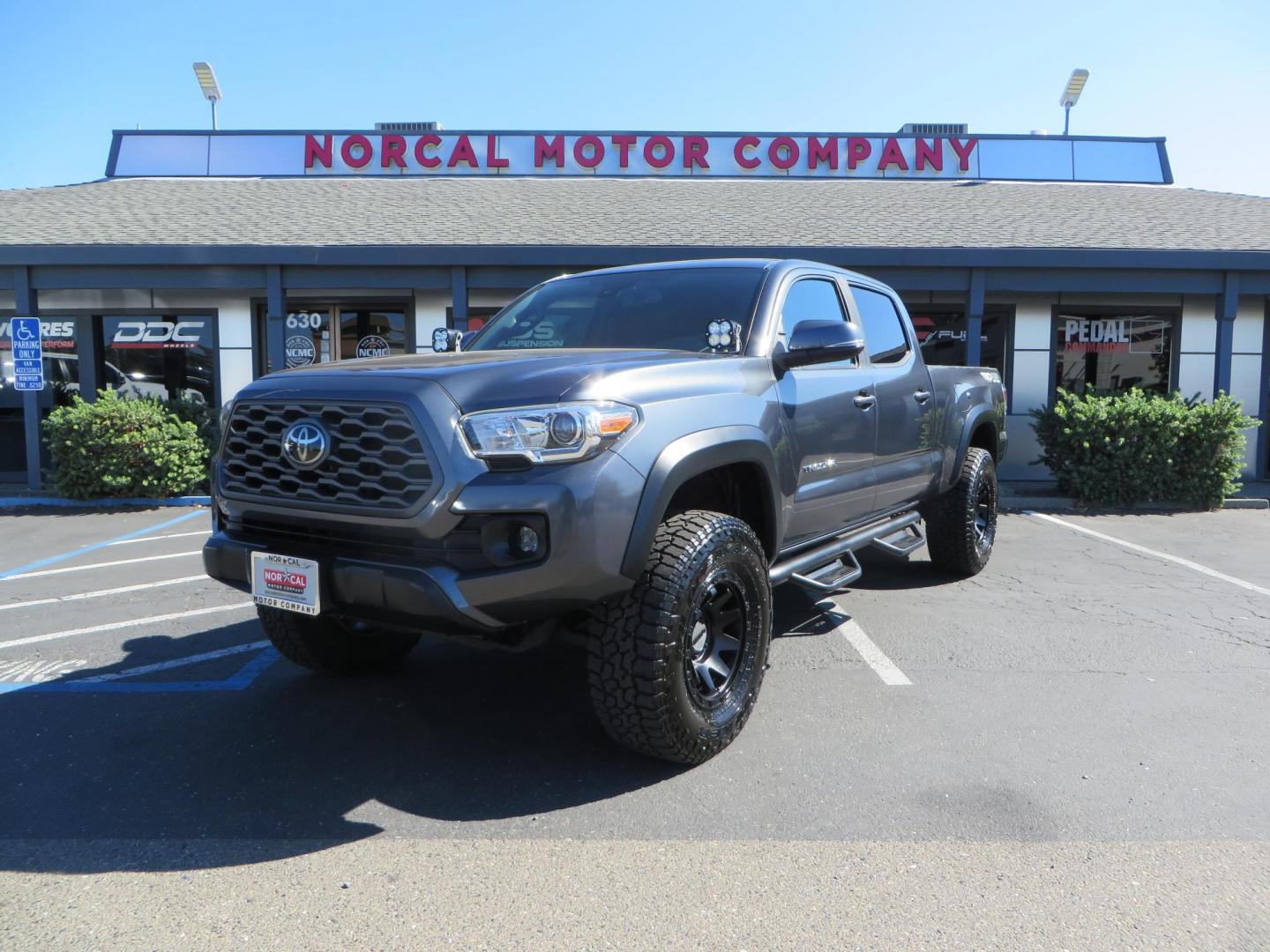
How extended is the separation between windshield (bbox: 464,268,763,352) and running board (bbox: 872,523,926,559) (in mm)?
1659

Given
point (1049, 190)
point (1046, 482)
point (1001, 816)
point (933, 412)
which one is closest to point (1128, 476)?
point (1046, 482)

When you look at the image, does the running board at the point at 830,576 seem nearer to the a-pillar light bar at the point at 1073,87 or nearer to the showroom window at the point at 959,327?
the showroom window at the point at 959,327

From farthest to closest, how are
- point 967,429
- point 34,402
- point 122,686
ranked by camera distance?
point 34,402 < point 967,429 < point 122,686

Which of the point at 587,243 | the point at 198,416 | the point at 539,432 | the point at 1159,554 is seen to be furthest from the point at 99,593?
the point at 1159,554

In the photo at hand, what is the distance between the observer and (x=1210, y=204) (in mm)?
14633

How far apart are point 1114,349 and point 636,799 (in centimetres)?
1293

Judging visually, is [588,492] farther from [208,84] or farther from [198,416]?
[208,84]

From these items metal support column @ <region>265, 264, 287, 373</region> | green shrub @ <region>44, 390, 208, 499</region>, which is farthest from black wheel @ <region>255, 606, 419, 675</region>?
metal support column @ <region>265, 264, 287, 373</region>

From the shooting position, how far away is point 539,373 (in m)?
2.93

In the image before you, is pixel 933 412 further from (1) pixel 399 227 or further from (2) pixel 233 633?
(1) pixel 399 227

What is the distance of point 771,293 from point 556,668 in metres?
2.07

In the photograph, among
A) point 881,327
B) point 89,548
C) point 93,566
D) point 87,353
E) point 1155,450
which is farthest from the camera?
point 87,353

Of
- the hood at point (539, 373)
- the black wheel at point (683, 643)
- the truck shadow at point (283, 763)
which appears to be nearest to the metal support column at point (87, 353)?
the truck shadow at point (283, 763)

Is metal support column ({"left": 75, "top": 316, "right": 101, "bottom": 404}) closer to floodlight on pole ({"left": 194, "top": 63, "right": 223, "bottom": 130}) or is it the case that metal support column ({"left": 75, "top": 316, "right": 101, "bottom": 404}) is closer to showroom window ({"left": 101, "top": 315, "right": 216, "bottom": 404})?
showroom window ({"left": 101, "top": 315, "right": 216, "bottom": 404})
